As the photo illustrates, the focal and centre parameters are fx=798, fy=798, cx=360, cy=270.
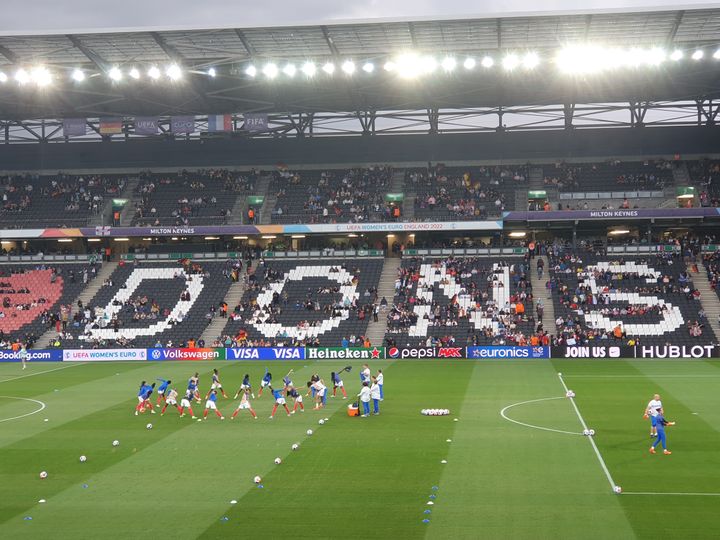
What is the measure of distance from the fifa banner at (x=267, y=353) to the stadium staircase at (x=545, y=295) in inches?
677

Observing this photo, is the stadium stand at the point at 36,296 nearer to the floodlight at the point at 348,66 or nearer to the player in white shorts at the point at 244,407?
the floodlight at the point at 348,66

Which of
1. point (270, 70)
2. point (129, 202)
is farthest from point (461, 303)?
point (129, 202)

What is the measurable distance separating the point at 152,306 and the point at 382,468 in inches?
1688

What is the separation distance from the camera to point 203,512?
1917 centimetres

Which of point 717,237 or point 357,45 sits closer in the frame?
point 357,45

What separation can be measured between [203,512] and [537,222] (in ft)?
169

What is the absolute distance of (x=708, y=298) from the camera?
187 ft

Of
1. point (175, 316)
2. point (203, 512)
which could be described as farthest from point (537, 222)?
point (203, 512)

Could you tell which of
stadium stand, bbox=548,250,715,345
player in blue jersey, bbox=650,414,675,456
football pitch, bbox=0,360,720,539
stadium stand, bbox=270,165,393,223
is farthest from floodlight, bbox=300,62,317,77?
player in blue jersey, bbox=650,414,675,456

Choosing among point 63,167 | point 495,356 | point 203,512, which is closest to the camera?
point 203,512

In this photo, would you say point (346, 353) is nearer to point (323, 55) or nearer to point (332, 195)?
point (323, 55)

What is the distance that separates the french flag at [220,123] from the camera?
63844 mm

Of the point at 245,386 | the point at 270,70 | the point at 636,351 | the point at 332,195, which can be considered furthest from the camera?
the point at 332,195

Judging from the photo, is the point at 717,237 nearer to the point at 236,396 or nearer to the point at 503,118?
the point at 503,118
